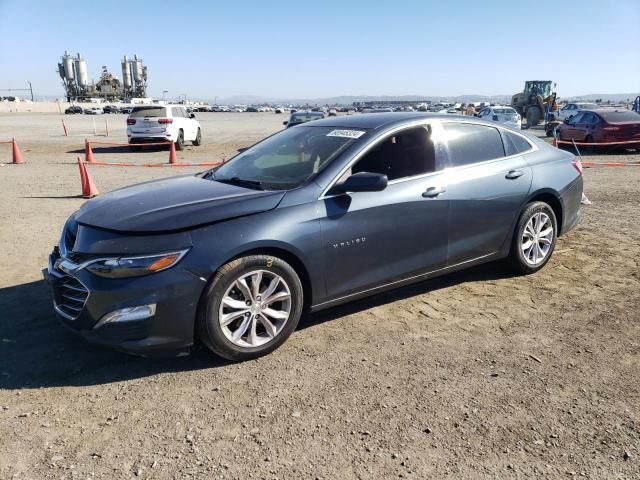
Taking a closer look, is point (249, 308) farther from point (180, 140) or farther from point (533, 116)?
point (533, 116)

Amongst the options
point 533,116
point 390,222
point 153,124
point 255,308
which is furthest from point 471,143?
point 533,116

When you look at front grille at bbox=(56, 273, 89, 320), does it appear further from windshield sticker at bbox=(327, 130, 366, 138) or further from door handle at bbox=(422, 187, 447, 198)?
door handle at bbox=(422, 187, 447, 198)

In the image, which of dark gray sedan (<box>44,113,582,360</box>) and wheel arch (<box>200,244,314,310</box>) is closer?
dark gray sedan (<box>44,113,582,360</box>)

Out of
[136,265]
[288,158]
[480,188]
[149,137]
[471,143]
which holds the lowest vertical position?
[149,137]

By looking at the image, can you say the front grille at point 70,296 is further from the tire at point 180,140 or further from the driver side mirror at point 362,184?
the tire at point 180,140

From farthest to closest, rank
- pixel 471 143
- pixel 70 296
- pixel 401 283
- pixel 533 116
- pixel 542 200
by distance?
pixel 533 116
pixel 542 200
pixel 471 143
pixel 401 283
pixel 70 296

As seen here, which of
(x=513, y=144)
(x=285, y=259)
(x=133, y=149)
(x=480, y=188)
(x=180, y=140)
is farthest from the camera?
(x=133, y=149)

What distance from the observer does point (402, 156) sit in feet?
15.0

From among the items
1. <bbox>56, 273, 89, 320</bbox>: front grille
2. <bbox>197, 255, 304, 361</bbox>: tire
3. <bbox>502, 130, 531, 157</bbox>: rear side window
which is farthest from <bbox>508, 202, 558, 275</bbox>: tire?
<bbox>56, 273, 89, 320</bbox>: front grille

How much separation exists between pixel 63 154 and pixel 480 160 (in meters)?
18.1

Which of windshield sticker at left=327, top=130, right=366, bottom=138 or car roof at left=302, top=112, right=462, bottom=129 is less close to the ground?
car roof at left=302, top=112, right=462, bottom=129

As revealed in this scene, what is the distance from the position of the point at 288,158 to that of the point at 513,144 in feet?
7.61

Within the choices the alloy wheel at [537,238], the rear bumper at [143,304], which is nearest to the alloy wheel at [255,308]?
the rear bumper at [143,304]

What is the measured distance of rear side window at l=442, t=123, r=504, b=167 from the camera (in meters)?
4.80
